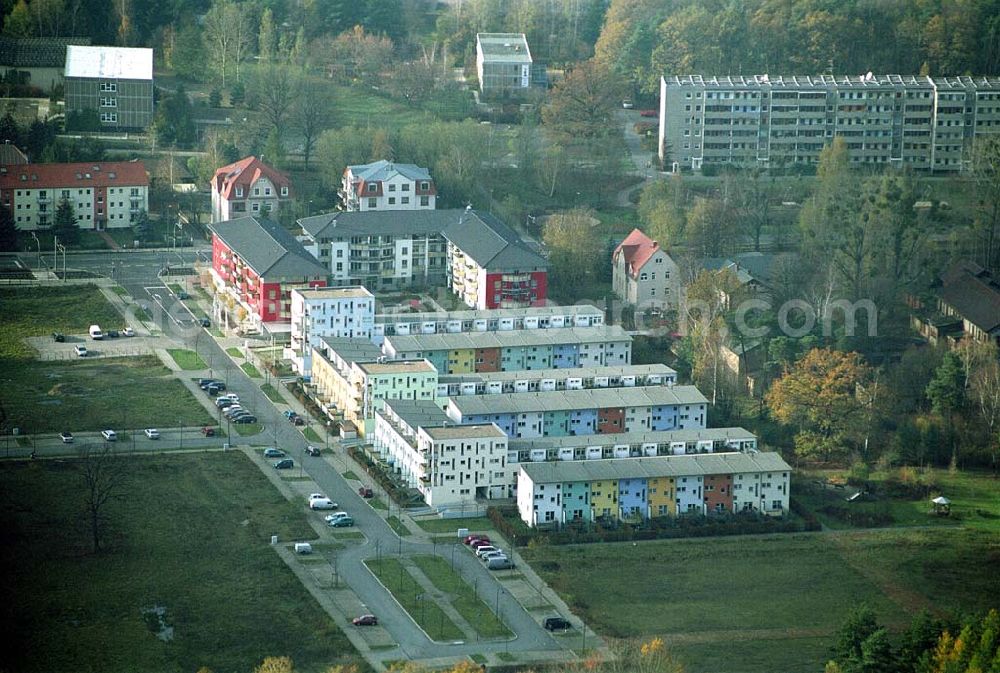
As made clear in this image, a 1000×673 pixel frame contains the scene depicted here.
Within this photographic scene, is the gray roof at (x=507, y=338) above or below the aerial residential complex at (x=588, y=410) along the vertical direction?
above

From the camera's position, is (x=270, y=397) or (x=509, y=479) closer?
(x=509, y=479)

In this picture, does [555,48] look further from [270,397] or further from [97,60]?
[270,397]

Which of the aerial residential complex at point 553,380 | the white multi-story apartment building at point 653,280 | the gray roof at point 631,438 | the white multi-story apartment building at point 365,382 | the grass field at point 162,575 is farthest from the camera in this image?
the white multi-story apartment building at point 653,280

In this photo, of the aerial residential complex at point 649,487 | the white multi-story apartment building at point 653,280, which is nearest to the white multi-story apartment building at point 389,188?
the white multi-story apartment building at point 653,280

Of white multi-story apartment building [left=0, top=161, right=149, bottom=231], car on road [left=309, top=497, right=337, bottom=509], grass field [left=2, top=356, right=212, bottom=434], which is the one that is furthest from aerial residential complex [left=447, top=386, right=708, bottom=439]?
white multi-story apartment building [left=0, top=161, right=149, bottom=231]

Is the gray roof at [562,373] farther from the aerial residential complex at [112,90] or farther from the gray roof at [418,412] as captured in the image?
the aerial residential complex at [112,90]

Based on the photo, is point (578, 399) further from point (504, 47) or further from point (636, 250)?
point (504, 47)

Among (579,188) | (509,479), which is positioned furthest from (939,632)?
(579,188)

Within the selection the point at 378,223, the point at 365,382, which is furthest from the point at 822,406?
the point at 378,223
